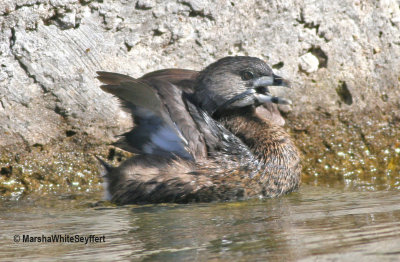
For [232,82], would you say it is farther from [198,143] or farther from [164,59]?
[164,59]

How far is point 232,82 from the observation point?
5.58 meters

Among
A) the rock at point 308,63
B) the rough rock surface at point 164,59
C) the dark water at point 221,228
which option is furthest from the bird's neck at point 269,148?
the rock at point 308,63

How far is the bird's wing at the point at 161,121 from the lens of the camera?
16.6ft

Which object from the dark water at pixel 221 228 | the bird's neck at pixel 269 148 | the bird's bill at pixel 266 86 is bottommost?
the dark water at pixel 221 228

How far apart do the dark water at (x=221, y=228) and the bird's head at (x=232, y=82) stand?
97 centimetres

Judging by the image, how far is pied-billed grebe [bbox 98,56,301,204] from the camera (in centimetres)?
505

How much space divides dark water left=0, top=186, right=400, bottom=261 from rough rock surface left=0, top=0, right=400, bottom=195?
0.81 meters

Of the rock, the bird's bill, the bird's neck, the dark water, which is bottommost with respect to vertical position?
the dark water

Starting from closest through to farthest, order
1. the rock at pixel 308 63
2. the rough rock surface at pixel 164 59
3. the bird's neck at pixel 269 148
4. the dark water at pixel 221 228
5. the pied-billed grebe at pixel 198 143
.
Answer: the dark water at pixel 221 228 → the pied-billed grebe at pixel 198 143 → the bird's neck at pixel 269 148 → the rough rock surface at pixel 164 59 → the rock at pixel 308 63

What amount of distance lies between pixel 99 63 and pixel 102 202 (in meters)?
1.51

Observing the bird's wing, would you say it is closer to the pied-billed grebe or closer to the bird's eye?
the pied-billed grebe

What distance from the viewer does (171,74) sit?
18.8 feet

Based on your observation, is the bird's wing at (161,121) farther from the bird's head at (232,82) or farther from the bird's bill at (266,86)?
the bird's bill at (266,86)

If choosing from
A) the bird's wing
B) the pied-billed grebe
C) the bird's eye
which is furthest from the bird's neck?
the bird's wing
